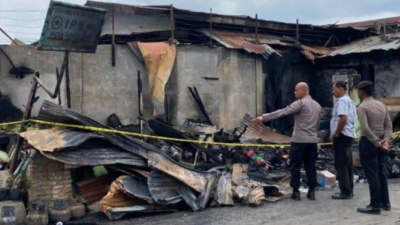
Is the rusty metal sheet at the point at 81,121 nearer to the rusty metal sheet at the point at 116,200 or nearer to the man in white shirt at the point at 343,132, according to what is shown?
the rusty metal sheet at the point at 116,200

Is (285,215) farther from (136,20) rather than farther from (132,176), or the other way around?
(136,20)

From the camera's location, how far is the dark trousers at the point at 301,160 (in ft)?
26.8

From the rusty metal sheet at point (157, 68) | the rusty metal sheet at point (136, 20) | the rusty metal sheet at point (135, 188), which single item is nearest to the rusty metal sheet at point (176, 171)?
the rusty metal sheet at point (135, 188)

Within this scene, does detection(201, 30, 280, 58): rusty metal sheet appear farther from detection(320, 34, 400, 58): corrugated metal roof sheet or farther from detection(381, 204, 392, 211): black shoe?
detection(381, 204, 392, 211): black shoe

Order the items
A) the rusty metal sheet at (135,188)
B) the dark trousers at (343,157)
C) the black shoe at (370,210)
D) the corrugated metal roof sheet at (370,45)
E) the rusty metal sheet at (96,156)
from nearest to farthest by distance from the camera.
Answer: the rusty metal sheet at (96,156) → the black shoe at (370,210) → the rusty metal sheet at (135,188) → the dark trousers at (343,157) → the corrugated metal roof sheet at (370,45)

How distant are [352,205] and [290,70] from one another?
1026cm

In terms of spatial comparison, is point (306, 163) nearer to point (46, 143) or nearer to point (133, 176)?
point (133, 176)

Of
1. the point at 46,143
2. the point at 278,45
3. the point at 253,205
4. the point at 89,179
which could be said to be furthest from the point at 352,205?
the point at 278,45

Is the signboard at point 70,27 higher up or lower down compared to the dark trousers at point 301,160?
higher up

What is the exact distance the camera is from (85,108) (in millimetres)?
13516

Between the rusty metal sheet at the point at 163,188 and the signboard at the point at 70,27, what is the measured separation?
2759 millimetres

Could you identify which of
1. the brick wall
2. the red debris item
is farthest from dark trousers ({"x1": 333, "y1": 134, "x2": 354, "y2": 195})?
the brick wall

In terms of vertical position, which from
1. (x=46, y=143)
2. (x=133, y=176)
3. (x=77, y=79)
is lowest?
(x=133, y=176)

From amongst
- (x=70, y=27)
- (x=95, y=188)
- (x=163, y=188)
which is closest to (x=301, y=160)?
(x=163, y=188)
